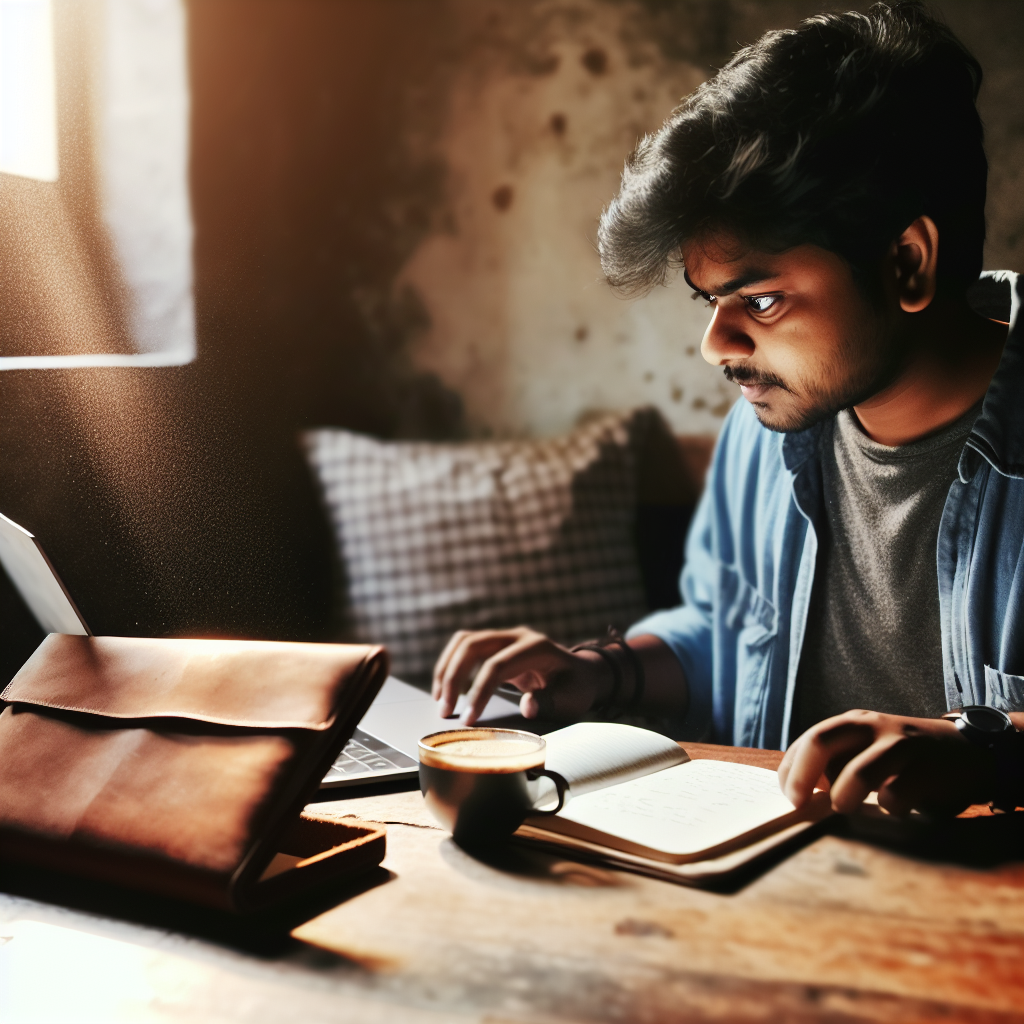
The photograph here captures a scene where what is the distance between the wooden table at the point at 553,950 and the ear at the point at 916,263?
0.72 metres

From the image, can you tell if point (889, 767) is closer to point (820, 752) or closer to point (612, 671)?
point (820, 752)

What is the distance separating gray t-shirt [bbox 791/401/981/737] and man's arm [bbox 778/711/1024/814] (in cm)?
52

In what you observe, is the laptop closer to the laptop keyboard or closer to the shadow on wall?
the laptop keyboard

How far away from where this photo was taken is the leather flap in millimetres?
504

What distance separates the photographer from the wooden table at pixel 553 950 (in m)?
0.41

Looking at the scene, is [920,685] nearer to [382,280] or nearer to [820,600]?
[820,600]

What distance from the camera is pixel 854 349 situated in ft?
3.55

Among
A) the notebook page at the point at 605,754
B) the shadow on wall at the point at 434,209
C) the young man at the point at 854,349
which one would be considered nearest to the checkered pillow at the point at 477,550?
the shadow on wall at the point at 434,209

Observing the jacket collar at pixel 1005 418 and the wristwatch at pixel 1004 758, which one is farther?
the jacket collar at pixel 1005 418

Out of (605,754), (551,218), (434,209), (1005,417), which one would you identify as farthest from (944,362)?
(434,209)

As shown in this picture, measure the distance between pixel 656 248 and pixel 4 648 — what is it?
86 centimetres

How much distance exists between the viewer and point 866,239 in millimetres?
1024

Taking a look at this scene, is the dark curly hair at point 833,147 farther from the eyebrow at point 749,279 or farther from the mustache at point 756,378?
the mustache at point 756,378

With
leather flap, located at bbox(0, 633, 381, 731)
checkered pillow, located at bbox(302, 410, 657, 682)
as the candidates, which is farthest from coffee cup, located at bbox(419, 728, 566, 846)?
checkered pillow, located at bbox(302, 410, 657, 682)
